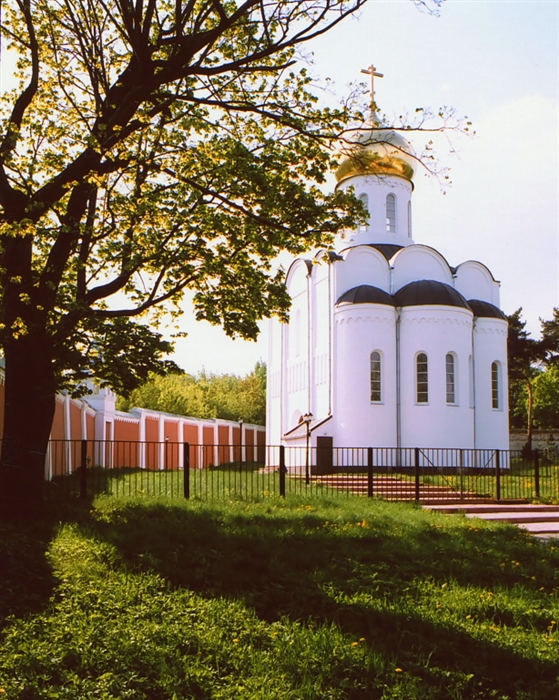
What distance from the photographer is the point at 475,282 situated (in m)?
30.9

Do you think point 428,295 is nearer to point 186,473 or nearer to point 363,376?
point 363,376

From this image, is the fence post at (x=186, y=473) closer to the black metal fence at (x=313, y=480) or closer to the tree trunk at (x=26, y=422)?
the black metal fence at (x=313, y=480)

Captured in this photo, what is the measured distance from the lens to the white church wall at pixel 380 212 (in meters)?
31.2

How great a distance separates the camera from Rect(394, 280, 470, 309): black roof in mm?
27247

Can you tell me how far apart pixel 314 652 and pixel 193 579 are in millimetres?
2158

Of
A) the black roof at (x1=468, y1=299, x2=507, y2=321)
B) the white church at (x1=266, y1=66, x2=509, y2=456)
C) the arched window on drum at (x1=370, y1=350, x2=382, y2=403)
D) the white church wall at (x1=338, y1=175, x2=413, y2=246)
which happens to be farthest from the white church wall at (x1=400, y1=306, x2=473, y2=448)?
the white church wall at (x1=338, y1=175, x2=413, y2=246)

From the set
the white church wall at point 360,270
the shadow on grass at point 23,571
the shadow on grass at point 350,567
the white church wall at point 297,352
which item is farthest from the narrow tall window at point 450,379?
the shadow on grass at point 23,571

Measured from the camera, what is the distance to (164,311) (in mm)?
13750

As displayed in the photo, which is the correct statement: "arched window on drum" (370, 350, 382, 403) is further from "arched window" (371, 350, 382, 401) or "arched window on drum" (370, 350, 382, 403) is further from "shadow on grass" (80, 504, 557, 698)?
"shadow on grass" (80, 504, 557, 698)

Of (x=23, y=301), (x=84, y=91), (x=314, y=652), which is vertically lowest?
(x=314, y=652)

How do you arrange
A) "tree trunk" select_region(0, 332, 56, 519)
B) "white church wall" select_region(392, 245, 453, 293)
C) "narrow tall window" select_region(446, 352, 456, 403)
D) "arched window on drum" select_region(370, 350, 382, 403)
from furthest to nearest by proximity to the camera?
"white church wall" select_region(392, 245, 453, 293) → "narrow tall window" select_region(446, 352, 456, 403) → "arched window on drum" select_region(370, 350, 382, 403) → "tree trunk" select_region(0, 332, 56, 519)

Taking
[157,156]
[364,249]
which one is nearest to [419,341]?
[364,249]

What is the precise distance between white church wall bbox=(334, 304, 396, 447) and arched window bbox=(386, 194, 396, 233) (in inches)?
217

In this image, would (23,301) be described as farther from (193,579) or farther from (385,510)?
(385,510)
